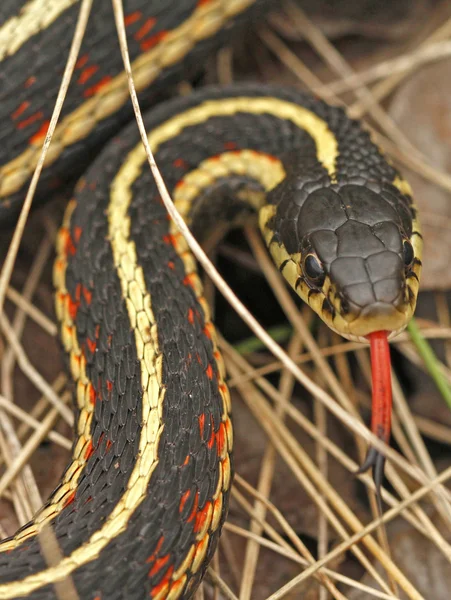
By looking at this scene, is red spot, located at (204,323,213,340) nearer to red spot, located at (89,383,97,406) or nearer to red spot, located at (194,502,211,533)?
red spot, located at (89,383,97,406)

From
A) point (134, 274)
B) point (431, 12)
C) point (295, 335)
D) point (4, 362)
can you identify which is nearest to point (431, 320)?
point (295, 335)

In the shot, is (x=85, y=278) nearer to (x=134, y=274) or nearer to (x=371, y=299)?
(x=134, y=274)

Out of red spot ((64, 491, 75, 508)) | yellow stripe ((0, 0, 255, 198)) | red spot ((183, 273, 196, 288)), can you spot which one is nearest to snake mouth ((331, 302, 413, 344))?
red spot ((183, 273, 196, 288))

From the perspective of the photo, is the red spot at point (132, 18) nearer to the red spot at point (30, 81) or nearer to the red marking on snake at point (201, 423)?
the red spot at point (30, 81)

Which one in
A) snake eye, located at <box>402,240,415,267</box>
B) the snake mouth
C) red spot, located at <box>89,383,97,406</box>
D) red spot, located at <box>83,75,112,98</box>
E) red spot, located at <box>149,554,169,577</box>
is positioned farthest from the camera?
red spot, located at <box>83,75,112,98</box>

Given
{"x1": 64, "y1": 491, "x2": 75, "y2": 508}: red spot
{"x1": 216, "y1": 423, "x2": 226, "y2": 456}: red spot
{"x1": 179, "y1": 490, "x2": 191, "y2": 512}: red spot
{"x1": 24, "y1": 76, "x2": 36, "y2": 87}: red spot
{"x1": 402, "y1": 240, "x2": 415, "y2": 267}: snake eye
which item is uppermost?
{"x1": 24, "y1": 76, "x2": 36, "y2": 87}: red spot

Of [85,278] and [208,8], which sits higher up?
[208,8]
